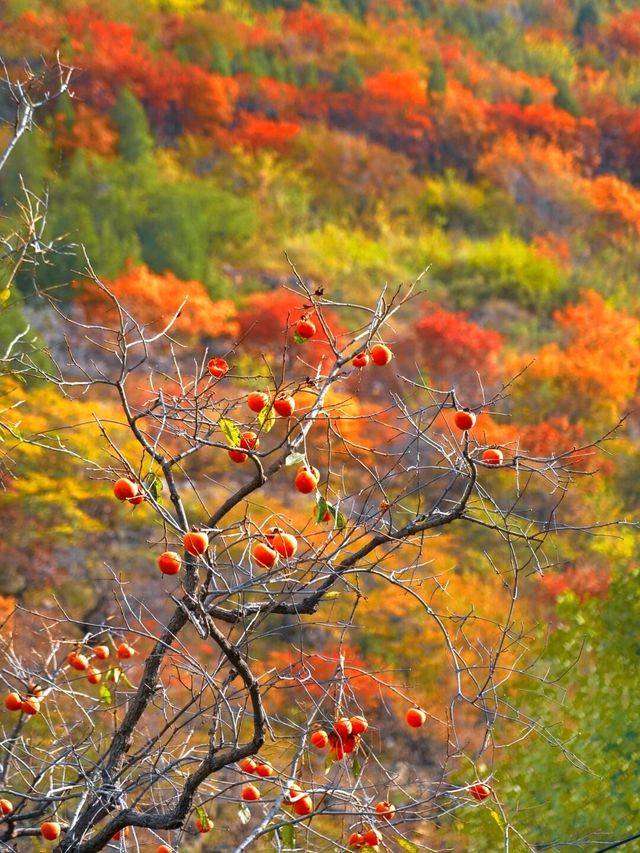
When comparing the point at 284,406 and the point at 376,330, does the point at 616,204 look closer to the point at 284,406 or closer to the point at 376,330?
the point at 376,330

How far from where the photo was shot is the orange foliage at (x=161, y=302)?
12094mm

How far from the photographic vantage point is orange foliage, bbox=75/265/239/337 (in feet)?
39.7

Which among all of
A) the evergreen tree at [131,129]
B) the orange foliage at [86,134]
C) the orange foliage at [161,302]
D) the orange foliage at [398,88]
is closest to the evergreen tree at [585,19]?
the orange foliage at [398,88]

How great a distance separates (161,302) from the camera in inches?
479

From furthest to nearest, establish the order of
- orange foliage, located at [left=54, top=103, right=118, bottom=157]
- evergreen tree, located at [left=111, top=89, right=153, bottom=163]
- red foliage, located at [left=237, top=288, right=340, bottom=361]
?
1. evergreen tree, located at [left=111, top=89, right=153, bottom=163]
2. orange foliage, located at [left=54, top=103, right=118, bottom=157]
3. red foliage, located at [left=237, top=288, right=340, bottom=361]

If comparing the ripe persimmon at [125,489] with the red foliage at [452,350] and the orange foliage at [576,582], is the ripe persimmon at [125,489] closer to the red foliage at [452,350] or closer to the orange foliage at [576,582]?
the orange foliage at [576,582]

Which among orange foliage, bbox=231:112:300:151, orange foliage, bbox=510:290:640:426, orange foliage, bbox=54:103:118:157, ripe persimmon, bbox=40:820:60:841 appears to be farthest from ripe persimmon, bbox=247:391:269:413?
orange foliage, bbox=231:112:300:151

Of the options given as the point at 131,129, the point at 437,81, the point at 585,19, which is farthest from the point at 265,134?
the point at 585,19

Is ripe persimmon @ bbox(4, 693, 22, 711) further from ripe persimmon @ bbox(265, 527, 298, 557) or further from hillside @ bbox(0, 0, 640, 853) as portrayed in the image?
ripe persimmon @ bbox(265, 527, 298, 557)

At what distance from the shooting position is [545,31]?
2534 centimetres

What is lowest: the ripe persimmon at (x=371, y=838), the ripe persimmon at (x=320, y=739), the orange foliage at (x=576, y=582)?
the orange foliage at (x=576, y=582)

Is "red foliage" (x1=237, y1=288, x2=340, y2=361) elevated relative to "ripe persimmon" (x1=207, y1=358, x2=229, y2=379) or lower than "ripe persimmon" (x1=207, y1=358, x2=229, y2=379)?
lower

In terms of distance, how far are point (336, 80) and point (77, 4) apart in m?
5.09

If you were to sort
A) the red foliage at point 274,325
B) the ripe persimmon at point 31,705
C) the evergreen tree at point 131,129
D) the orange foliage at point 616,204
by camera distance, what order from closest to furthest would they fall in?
the ripe persimmon at point 31,705
the red foliage at point 274,325
the evergreen tree at point 131,129
the orange foliage at point 616,204
